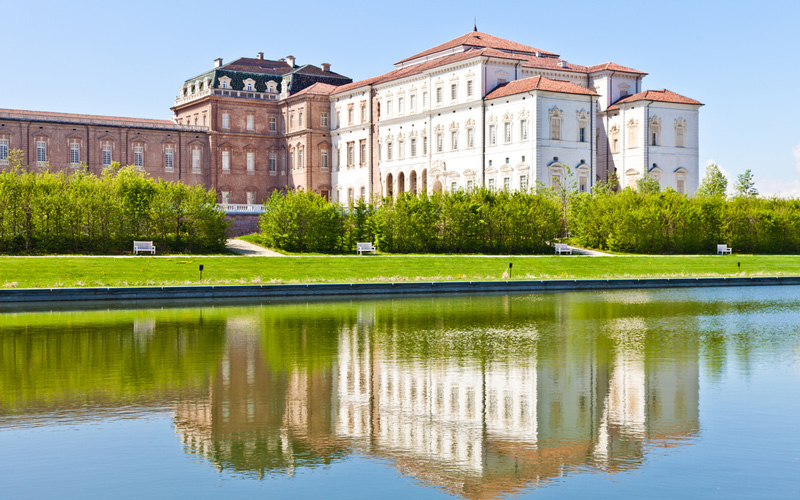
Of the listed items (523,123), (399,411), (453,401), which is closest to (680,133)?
(523,123)

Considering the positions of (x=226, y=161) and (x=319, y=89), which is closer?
(x=226, y=161)

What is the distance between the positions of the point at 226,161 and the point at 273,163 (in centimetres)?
588

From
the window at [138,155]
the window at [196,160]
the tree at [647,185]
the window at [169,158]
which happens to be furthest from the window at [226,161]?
A: the tree at [647,185]

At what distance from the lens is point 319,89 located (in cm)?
9969

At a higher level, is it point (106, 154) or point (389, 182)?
point (106, 154)

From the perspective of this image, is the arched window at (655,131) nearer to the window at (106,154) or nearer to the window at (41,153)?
the window at (106,154)

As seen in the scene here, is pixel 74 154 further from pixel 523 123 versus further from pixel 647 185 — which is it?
pixel 647 185

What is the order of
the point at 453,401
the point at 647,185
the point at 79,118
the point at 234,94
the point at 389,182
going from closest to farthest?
the point at 453,401 → the point at 647,185 → the point at 389,182 → the point at 79,118 → the point at 234,94

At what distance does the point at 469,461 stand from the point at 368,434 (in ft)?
5.46

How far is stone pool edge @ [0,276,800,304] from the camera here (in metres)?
32.0

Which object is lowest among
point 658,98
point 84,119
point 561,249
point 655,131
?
point 561,249

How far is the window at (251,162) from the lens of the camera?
101125mm

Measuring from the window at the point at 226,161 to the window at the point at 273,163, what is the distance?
5.15 meters

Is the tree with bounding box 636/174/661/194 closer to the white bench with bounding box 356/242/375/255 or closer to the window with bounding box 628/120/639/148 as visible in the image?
the window with bounding box 628/120/639/148
